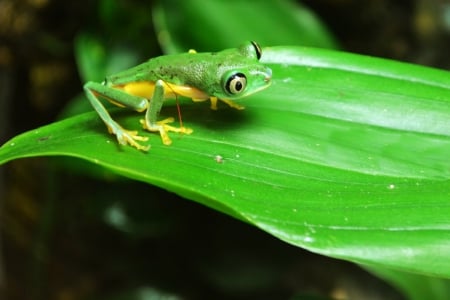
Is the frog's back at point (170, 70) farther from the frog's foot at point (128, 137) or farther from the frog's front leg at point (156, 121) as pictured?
the frog's foot at point (128, 137)

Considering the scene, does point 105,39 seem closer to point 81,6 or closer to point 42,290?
point 81,6

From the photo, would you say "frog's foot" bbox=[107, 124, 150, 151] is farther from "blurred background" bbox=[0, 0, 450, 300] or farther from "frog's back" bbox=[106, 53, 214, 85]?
"blurred background" bbox=[0, 0, 450, 300]

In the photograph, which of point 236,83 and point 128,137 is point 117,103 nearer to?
point 128,137

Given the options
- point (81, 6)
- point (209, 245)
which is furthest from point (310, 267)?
point (81, 6)

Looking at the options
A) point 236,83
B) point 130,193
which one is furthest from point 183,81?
point 130,193

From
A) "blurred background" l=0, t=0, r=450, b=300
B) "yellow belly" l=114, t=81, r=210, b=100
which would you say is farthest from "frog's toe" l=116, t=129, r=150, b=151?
"blurred background" l=0, t=0, r=450, b=300

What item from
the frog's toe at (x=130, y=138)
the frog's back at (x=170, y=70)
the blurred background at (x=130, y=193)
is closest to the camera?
the frog's toe at (x=130, y=138)

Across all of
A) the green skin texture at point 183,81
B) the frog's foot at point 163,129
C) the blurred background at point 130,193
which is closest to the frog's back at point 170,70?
the green skin texture at point 183,81
